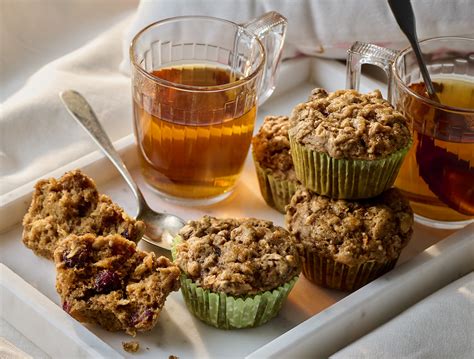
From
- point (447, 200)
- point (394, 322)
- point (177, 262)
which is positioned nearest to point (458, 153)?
point (447, 200)

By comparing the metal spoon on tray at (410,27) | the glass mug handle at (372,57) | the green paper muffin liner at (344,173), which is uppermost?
the metal spoon on tray at (410,27)

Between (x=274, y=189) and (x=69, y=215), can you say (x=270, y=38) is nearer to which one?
(x=274, y=189)

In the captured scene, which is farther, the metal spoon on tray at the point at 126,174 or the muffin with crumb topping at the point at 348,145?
the metal spoon on tray at the point at 126,174

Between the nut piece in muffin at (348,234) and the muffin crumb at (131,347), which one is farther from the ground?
the nut piece in muffin at (348,234)

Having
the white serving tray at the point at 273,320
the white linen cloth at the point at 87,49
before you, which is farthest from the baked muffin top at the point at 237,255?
the white linen cloth at the point at 87,49

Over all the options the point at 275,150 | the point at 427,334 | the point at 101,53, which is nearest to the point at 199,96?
the point at 275,150

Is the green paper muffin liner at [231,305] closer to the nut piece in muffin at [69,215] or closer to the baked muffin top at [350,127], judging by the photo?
the nut piece in muffin at [69,215]

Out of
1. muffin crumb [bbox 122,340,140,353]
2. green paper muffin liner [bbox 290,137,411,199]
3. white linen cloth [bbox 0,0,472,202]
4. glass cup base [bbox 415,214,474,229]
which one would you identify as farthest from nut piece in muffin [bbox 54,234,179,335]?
glass cup base [bbox 415,214,474,229]
